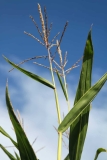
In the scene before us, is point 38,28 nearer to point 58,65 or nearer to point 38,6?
point 38,6

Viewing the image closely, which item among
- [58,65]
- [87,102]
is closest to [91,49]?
[87,102]

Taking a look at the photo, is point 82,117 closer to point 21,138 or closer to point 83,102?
point 83,102

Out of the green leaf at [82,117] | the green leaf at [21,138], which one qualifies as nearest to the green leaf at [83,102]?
the green leaf at [82,117]

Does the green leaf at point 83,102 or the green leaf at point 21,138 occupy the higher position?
the green leaf at point 83,102

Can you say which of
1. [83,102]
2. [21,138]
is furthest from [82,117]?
[21,138]

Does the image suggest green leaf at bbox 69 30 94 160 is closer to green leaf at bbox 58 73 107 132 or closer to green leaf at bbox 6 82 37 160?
green leaf at bbox 58 73 107 132

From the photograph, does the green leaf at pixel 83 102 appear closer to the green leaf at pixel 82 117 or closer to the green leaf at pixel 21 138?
the green leaf at pixel 82 117
